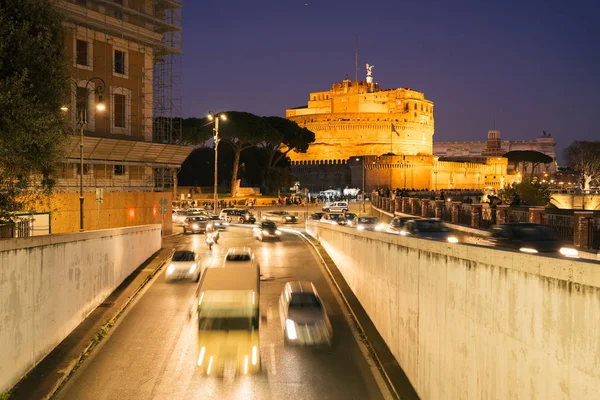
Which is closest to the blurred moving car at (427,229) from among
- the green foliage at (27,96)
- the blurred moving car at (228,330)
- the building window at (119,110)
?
the blurred moving car at (228,330)

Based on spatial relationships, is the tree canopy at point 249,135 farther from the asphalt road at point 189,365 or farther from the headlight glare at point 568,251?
the headlight glare at point 568,251

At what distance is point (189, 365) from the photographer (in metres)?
14.5

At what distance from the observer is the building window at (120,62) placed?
136 ft

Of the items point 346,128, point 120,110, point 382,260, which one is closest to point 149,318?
point 382,260

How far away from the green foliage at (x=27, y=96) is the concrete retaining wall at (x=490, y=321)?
10.2m

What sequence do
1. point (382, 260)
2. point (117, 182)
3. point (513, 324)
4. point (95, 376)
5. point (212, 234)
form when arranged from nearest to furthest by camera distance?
Answer: point (513, 324) < point (95, 376) < point (382, 260) < point (212, 234) < point (117, 182)

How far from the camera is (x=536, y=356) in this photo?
7.15m

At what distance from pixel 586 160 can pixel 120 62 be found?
310 ft

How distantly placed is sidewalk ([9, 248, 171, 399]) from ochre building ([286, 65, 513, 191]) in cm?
10481

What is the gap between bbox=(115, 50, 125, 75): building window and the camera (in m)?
41.4

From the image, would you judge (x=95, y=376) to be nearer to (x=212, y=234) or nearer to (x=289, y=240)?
(x=212, y=234)

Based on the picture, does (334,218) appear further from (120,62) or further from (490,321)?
(490,321)

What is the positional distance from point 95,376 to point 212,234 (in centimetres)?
2447

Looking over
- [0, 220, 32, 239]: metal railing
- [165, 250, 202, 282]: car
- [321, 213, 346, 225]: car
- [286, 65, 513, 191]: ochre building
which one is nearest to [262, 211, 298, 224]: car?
[321, 213, 346, 225]: car
